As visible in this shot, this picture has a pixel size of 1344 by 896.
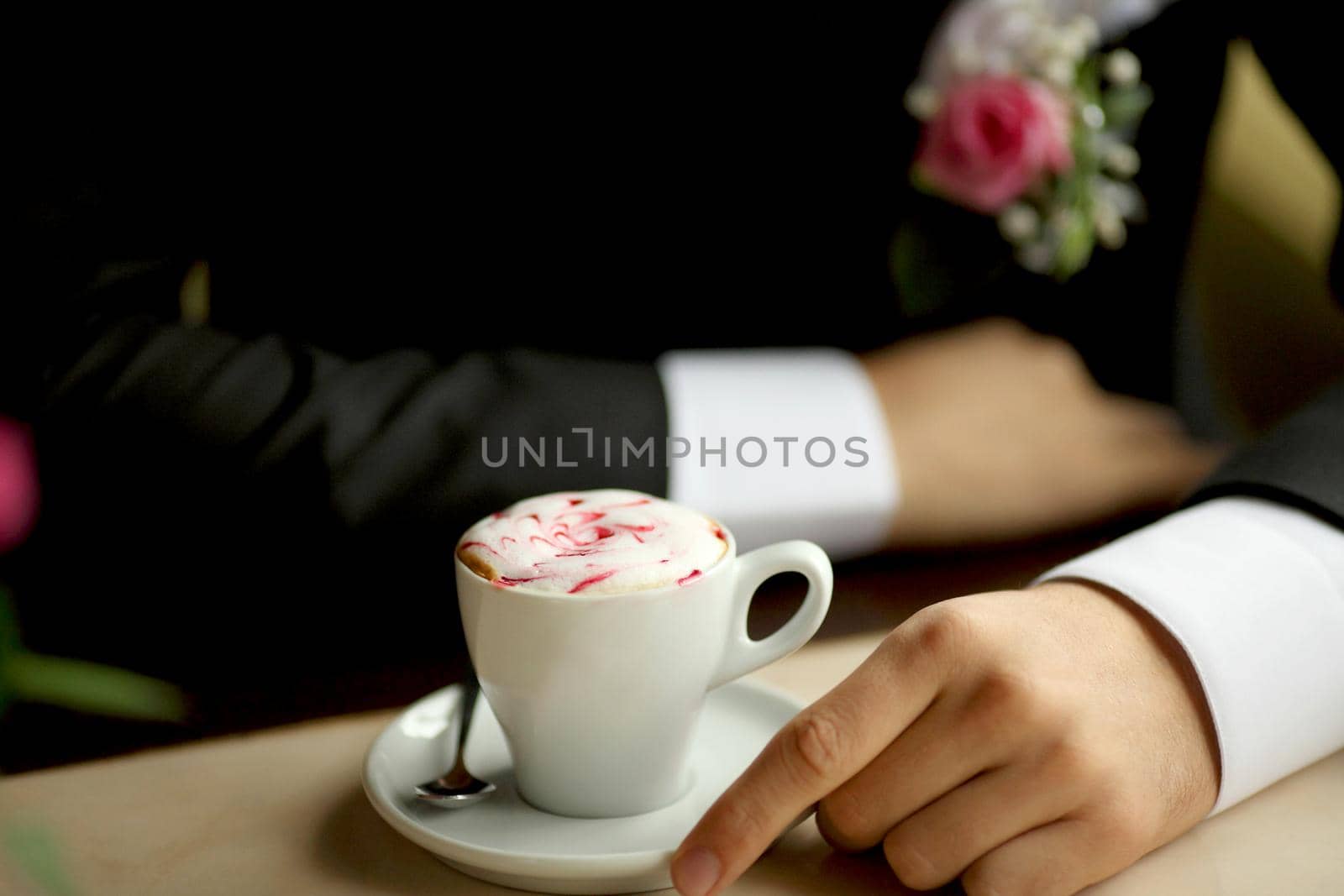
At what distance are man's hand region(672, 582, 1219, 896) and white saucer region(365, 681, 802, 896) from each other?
0.10 feet

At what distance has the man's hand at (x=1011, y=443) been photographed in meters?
0.69

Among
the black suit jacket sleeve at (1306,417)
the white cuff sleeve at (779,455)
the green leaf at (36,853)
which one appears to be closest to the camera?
the green leaf at (36,853)

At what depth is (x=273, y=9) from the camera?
794 millimetres

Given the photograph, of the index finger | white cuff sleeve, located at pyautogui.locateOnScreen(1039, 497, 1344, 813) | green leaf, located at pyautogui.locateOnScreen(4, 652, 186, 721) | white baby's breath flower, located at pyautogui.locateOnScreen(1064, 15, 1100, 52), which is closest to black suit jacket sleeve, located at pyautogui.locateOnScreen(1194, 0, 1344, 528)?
white cuff sleeve, located at pyautogui.locateOnScreen(1039, 497, 1344, 813)

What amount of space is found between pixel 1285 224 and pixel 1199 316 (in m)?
0.11

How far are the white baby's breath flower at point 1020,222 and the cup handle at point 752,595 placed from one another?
44 centimetres

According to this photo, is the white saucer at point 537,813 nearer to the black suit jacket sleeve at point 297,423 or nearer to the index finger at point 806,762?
the index finger at point 806,762

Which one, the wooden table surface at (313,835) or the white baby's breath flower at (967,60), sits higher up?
the white baby's breath flower at (967,60)

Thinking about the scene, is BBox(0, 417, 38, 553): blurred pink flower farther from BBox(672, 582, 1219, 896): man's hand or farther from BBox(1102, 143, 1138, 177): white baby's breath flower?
BBox(1102, 143, 1138, 177): white baby's breath flower

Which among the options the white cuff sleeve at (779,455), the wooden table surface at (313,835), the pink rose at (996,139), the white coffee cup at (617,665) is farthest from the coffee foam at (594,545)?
the pink rose at (996,139)

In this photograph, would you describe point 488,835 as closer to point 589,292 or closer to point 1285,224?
point 589,292

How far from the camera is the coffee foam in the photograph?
1.21 ft

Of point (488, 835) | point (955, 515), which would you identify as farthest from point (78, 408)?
point (955, 515)

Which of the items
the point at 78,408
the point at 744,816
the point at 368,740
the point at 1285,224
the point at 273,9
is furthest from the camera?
the point at 1285,224
